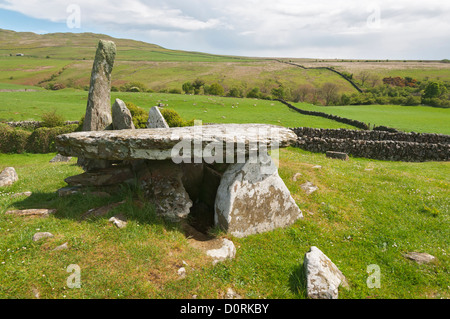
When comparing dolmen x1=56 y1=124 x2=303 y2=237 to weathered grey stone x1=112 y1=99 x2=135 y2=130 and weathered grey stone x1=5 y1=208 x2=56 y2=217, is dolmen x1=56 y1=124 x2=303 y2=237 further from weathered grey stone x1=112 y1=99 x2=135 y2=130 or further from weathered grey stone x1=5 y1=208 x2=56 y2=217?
weathered grey stone x1=112 y1=99 x2=135 y2=130

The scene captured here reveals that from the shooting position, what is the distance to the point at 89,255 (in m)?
6.22

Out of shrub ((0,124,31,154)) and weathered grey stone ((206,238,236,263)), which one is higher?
shrub ((0,124,31,154))

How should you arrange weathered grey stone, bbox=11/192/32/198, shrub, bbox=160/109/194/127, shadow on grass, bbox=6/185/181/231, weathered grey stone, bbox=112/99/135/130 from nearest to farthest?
1. shadow on grass, bbox=6/185/181/231
2. weathered grey stone, bbox=11/192/32/198
3. weathered grey stone, bbox=112/99/135/130
4. shrub, bbox=160/109/194/127

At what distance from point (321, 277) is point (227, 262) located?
2.22 metres

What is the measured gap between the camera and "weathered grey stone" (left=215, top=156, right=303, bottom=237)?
7.89 metres

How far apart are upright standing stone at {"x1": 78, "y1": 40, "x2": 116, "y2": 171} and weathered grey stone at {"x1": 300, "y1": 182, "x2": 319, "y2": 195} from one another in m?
8.46

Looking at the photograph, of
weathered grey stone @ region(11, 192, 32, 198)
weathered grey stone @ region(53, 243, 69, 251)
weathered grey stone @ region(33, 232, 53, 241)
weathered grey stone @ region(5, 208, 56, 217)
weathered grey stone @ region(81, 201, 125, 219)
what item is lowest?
weathered grey stone @ region(53, 243, 69, 251)

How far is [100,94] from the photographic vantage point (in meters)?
11.1

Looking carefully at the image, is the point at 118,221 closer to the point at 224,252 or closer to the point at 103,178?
the point at 103,178

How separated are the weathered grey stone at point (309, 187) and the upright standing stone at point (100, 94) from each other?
8.46 meters

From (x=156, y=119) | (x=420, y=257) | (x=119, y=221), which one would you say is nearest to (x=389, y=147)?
(x=420, y=257)

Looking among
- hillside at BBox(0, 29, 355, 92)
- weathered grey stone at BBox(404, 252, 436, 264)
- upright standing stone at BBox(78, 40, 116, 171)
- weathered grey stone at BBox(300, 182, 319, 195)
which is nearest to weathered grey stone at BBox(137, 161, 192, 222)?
upright standing stone at BBox(78, 40, 116, 171)
